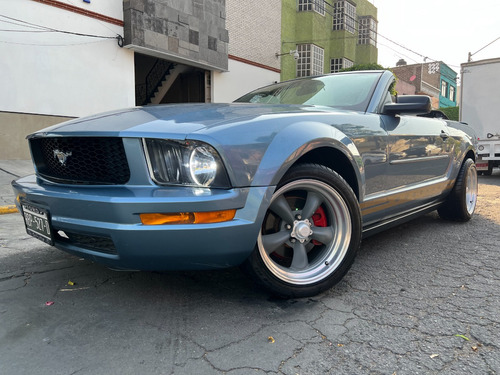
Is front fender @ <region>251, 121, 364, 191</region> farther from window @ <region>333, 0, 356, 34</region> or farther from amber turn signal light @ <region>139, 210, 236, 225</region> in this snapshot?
window @ <region>333, 0, 356, 34</region>

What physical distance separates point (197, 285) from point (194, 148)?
1041mm

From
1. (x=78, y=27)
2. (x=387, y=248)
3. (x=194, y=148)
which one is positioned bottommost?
(x=387, y=248)

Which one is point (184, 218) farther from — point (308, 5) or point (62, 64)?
point (308, 5)

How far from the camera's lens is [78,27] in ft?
34.0

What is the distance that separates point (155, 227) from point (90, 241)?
0.43 metres

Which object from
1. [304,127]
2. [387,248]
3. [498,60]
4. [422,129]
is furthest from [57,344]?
[498,60]

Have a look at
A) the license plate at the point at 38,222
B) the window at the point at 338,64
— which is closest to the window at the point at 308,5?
the window at the point at 338,64

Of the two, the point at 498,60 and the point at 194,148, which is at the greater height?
the point at 498,60

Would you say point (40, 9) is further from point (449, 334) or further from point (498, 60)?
point (498, 60)

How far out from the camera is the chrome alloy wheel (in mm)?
2221

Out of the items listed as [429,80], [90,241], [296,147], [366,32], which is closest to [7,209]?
[90,241]

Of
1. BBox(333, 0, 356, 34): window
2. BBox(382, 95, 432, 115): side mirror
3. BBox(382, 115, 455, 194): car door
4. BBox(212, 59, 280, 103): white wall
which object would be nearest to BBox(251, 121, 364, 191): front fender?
BBox(382, 115, 455, 194): car door

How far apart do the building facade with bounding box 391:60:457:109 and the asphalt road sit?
1166 inches

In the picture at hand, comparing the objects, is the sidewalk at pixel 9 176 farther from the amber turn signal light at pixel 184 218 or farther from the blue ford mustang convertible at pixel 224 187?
the amber turn signal light at pixel 184 218
